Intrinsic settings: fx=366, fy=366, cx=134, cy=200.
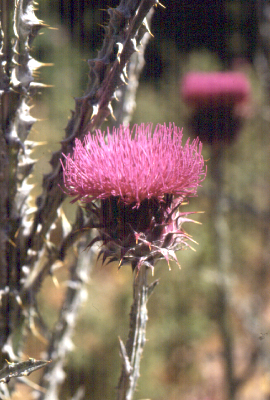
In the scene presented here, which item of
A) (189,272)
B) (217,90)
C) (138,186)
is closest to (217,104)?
(217,90)

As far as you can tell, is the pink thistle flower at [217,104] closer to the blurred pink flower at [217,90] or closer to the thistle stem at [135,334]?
the blurred pink flower at [217,90]

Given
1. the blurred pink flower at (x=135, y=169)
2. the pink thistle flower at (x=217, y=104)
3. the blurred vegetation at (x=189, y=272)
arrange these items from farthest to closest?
the blurred vegetation at (x=189, y=272)
the pink thistle flower at (x=217, y=104)
the blurred pink flower at (x=135, y=169)

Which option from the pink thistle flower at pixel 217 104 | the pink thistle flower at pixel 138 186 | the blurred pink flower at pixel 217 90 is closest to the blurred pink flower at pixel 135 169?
the pink thistle flower at pixel 138 186

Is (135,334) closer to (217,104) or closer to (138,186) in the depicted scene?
(138,186)

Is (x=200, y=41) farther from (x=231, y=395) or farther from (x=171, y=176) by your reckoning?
(x=171, y=176)

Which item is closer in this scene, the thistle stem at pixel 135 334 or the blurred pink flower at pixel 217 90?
the thistle stem at pixel 135 334
